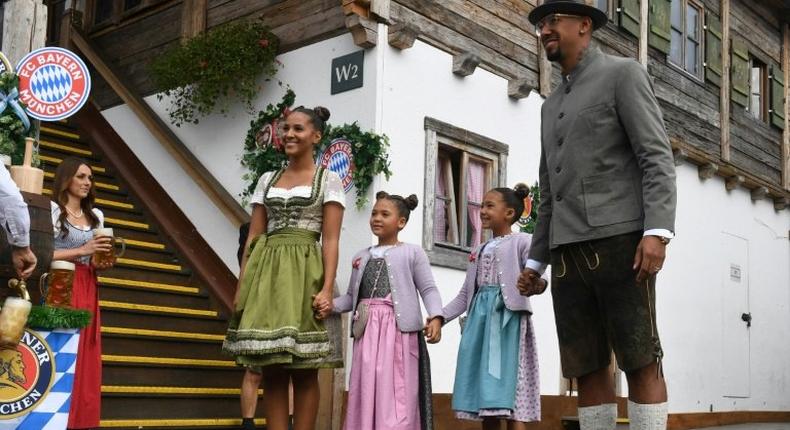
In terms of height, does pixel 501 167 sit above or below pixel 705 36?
below

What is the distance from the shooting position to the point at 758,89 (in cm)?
1516

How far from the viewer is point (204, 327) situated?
8367mm

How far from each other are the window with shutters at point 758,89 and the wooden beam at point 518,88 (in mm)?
6834

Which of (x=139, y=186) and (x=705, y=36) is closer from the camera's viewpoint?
(x=139, y=186)

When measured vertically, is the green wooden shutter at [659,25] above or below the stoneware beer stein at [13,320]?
above

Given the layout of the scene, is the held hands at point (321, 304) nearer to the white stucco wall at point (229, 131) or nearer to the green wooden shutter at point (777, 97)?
the white stucco wall at point (229, 131)

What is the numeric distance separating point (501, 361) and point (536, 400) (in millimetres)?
343

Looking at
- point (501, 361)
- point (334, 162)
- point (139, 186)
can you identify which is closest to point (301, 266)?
point (501, 361)

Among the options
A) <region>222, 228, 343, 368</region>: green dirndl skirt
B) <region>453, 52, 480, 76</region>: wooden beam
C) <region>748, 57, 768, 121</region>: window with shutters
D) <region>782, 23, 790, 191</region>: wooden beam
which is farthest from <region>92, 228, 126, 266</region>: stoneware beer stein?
<region>782, 23, 790, 191</region>: wooden beam

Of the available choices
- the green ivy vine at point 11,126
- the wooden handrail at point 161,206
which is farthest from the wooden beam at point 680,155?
the green ivy vine at point 11,126

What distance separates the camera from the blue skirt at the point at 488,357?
5.83 m

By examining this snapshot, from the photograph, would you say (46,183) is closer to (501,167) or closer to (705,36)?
(501,167)

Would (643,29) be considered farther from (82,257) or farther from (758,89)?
(82,257)

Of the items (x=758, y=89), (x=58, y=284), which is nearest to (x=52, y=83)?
(x=58, y=284)
